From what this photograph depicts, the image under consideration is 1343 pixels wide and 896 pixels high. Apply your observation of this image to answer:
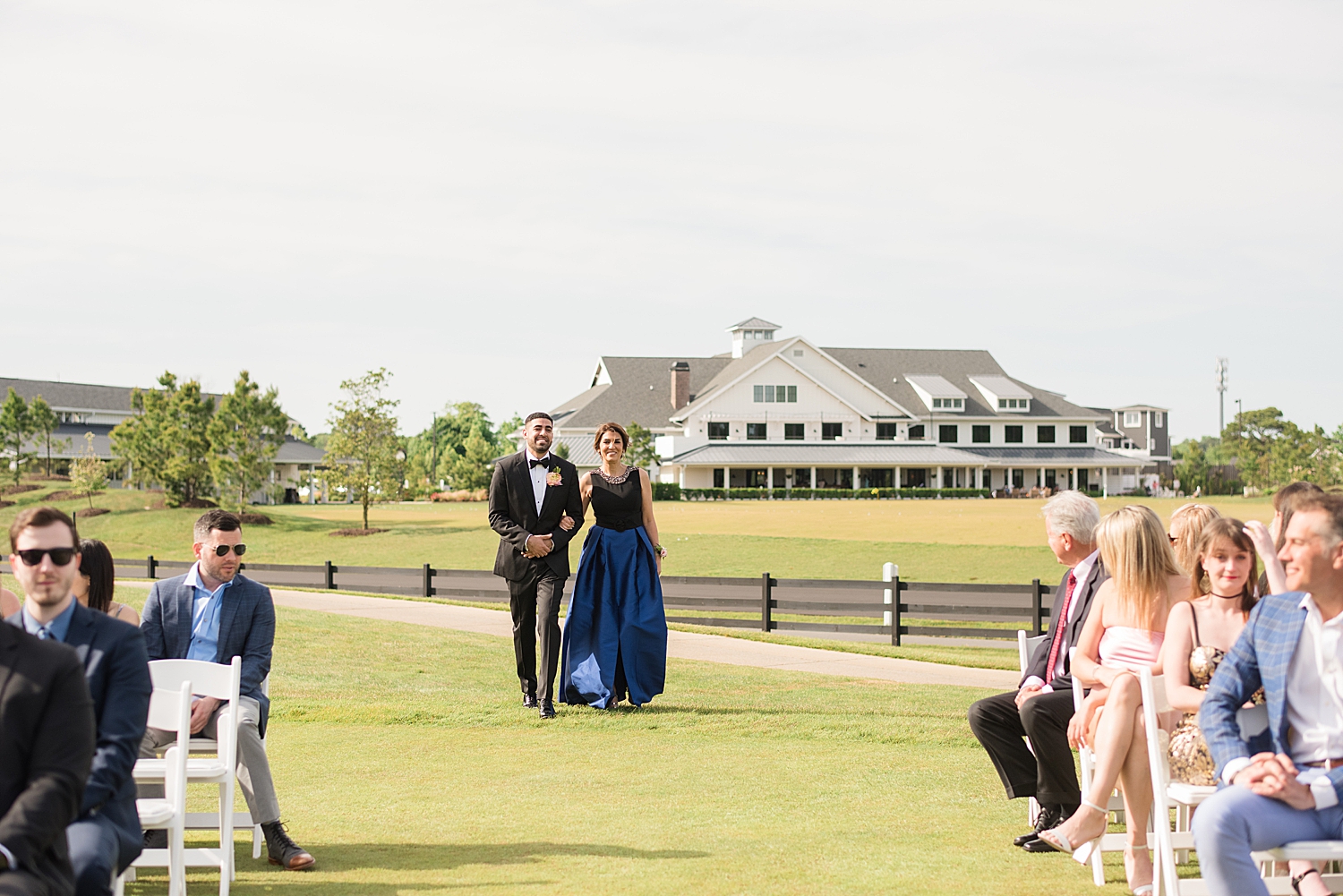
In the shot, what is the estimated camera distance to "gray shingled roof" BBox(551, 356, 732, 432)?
284 feet

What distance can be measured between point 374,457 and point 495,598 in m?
26.2

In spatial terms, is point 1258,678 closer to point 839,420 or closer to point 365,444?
point 365,444

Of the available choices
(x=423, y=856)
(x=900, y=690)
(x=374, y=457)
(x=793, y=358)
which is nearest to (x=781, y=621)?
(x=900, y=690)

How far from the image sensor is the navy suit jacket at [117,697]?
3875 mm

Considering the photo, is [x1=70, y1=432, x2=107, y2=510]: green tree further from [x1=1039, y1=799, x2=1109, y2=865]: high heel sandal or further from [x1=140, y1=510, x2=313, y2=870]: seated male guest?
[x1=1039, y1=799, x2=1109, y2=865]: high heel sandal

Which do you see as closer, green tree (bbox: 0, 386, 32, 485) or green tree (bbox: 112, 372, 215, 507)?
green tree (bbox: 112, 372, 215, 507)

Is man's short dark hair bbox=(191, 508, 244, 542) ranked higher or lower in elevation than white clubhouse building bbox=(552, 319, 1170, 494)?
lower

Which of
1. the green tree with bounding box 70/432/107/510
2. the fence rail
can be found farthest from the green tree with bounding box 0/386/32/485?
the fence rail

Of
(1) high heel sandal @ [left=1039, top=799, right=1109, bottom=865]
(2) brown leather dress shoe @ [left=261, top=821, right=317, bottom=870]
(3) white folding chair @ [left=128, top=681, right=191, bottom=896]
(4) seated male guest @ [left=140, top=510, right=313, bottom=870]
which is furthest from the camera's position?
(4) seated male guest @ [left=140, top=510, right=313, bottom=870]

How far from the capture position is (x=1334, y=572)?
4195mm

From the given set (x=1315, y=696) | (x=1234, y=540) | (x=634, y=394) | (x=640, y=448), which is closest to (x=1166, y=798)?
(x=1315, y=696)

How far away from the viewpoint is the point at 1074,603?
6160mm

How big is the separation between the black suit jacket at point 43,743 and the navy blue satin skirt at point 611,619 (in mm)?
6753

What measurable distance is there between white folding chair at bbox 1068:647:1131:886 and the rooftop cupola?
90.6 meters
